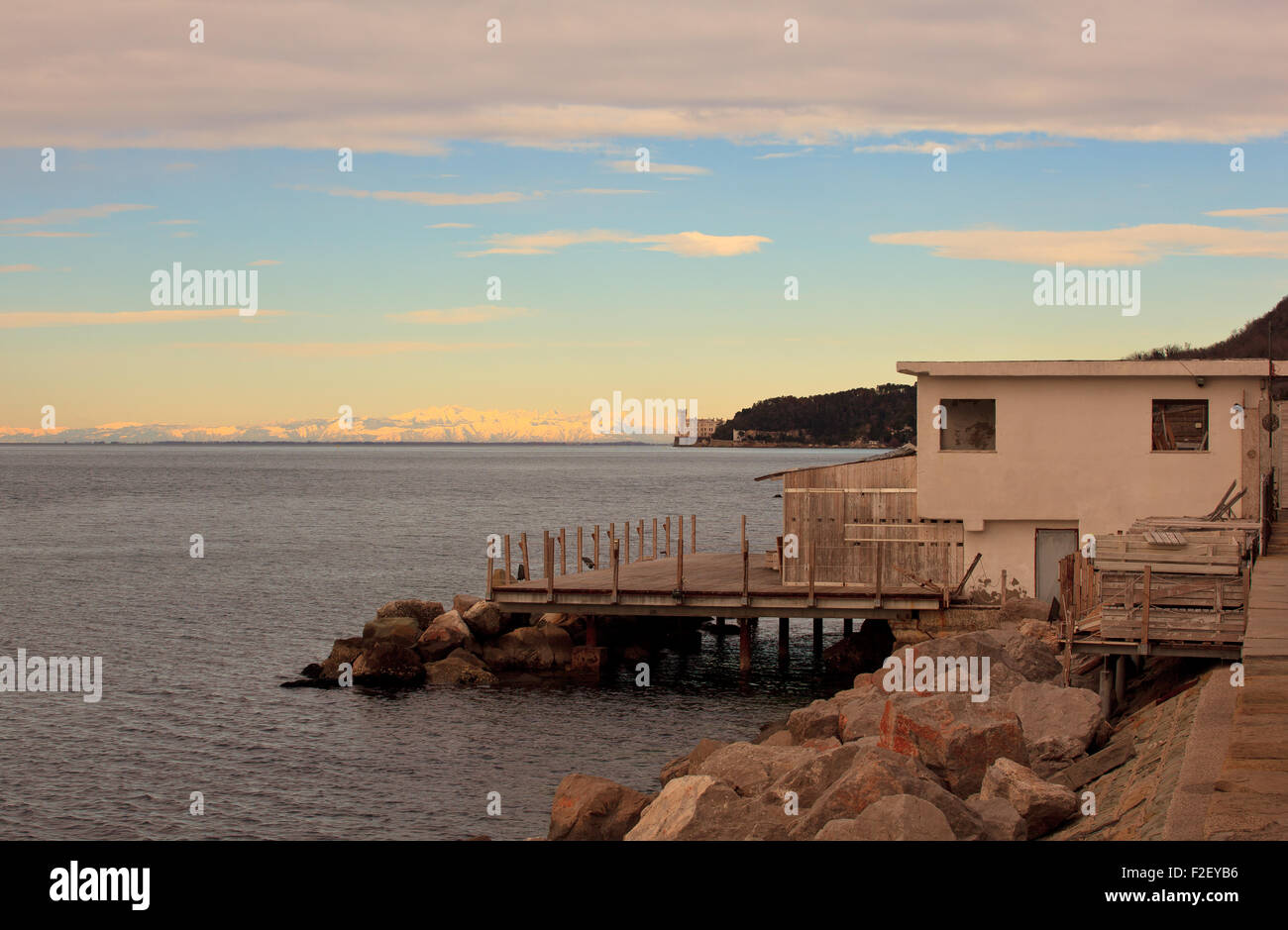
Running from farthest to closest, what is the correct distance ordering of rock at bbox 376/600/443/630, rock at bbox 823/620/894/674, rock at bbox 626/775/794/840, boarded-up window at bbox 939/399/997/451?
rock at bbox 376/600/443/630 < rock at bbox 823/620/894/674 < boarded-up window at bbox 939/399/997/451 < rock at bbox 626/775/794/840

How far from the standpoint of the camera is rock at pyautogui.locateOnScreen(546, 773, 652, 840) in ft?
55.7

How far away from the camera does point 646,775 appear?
78.4 ft

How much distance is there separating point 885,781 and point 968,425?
1939 centimetres

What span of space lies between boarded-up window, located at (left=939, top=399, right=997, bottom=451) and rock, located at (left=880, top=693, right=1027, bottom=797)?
50.7 feet

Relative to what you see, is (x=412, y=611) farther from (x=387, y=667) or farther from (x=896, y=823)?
(x=896, y=823)

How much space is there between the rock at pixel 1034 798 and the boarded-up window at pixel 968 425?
1743 centimetres

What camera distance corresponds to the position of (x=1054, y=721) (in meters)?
18.3

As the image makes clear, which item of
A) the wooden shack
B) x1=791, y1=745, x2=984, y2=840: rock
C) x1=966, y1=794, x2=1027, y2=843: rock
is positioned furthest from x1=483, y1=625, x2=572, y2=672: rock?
x1=966, y1=794, x2=1027, y2=843: rock

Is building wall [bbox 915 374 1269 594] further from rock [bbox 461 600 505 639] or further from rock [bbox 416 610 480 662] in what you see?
rock [bbox 416 610 480 662]

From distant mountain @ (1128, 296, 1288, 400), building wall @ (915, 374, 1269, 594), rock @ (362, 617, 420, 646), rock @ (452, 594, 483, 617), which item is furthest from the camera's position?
distant mountain @ (1128, 296, 1288, 400)

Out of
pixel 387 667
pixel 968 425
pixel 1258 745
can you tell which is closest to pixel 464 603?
pixel 387 667

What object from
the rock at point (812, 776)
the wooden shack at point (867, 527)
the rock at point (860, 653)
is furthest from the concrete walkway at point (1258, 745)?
the rock at point (860, 653)

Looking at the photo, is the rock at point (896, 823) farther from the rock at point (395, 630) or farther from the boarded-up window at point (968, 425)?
the rock at point (395, 630)
